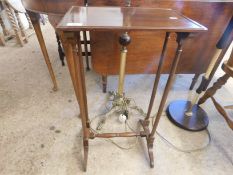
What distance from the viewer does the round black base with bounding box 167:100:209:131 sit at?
128 cm

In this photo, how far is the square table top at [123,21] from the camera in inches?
23.4

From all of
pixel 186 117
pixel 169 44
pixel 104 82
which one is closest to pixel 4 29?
pixel 104 82

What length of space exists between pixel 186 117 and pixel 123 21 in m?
0.97

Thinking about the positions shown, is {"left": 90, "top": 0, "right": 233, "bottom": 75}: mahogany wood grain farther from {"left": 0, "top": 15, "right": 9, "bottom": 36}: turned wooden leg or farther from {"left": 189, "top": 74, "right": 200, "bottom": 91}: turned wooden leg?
{"left": 0, "top": 15, "right": 9, "bottom": 36}: turned wooden leg

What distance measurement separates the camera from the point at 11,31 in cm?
250

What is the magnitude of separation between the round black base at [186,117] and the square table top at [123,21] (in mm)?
806

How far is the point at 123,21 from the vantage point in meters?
0.65

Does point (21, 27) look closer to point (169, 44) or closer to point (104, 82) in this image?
point (104, 82)

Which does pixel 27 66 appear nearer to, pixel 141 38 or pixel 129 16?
pixel 141 38

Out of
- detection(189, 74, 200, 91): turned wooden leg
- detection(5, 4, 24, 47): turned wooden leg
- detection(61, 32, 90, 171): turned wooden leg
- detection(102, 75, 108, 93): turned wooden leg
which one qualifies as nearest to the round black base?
detection(189, 74, 200, 91): turned wooden leg

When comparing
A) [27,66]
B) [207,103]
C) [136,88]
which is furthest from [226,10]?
[27,66]

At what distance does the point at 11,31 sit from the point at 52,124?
6.35ft

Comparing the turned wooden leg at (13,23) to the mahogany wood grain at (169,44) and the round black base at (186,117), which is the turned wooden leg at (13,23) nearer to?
the mahogany wood grain at (169,44)

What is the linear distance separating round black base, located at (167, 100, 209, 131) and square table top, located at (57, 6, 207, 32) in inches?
31.7
